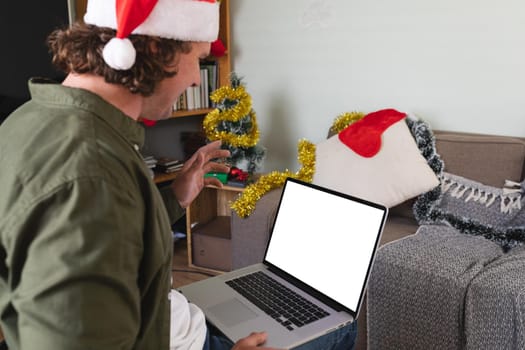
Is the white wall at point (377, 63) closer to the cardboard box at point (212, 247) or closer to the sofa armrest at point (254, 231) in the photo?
the cardboard box at point (212, 247)

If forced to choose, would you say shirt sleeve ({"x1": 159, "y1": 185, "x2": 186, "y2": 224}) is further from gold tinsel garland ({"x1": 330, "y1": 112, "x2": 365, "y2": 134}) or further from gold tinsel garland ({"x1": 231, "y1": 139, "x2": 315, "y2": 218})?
gold tinsel garland ({"x1": 330, "y1": 112, "x2": 365, "y2": 134})

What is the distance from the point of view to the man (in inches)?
23.8

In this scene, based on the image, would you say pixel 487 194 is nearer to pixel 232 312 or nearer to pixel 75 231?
pixel 232 312

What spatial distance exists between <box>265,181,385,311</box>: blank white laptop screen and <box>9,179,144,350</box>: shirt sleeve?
717 millimetres

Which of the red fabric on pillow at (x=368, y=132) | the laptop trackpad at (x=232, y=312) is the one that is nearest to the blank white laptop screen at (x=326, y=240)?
the laptop trackpad at (x=232, y=312)

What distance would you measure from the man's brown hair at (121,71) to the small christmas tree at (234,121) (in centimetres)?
177

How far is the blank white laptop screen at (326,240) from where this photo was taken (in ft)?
4.05

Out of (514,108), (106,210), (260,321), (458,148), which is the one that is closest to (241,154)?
(458,148)

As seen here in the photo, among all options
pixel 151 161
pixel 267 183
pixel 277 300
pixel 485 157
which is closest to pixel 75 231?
pixel 277 300

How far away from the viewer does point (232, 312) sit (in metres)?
1.24

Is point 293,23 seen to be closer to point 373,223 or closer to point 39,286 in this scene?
point 373,223

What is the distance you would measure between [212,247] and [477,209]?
1.36m

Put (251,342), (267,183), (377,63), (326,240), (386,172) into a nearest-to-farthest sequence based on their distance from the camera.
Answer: (251,342), (326,240), (386,172), (267,183), (377,63)

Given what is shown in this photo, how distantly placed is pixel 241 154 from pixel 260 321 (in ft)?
5.08
